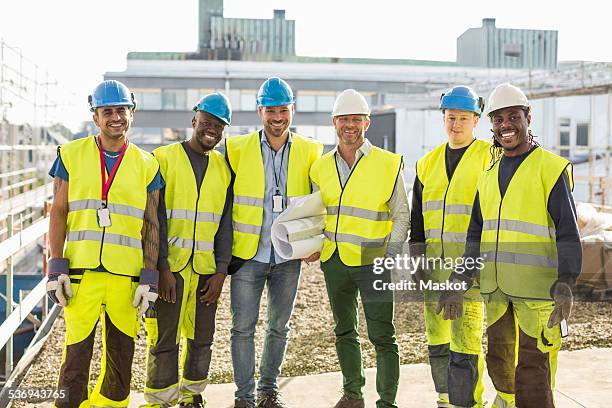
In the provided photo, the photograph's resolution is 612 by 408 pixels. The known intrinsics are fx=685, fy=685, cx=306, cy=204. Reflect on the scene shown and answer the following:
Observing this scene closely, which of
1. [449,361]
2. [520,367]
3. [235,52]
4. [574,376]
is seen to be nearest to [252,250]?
[449,361]

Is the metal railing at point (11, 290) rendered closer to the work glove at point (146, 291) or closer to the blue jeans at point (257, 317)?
the work glove at point (146, 291)

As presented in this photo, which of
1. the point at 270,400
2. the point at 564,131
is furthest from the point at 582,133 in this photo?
the point at 270,400

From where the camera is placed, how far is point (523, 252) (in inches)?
142

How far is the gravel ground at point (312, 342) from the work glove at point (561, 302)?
2.52 metres

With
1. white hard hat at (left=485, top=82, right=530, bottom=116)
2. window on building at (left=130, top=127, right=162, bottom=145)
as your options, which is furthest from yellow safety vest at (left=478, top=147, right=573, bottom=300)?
window on building at (left=130, top=127, right=162, bottom=145)

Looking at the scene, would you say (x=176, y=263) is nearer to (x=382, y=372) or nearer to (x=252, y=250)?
(x=252, y=250)

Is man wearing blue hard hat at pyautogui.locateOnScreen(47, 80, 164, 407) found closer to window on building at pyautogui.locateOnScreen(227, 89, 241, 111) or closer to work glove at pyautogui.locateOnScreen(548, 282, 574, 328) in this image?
work glove at pyautogui.locateOnScreen(548, 282, 574, 328)

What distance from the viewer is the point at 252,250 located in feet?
14.6

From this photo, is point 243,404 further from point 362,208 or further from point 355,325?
point 362,208

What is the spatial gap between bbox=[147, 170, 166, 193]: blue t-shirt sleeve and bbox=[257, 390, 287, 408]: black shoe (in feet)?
5.15

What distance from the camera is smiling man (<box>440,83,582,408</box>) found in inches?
137

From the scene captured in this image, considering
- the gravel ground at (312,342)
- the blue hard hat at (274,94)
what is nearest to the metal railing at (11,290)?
the gravel ground at (312,342)

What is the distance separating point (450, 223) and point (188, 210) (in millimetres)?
1637

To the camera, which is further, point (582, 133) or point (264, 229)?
point (582, 133)
